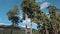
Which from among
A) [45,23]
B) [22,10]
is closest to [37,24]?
[45,23]

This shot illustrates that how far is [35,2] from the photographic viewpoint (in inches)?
1485

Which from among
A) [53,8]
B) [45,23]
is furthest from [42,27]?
[53,8]

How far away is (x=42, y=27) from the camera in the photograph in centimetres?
4309

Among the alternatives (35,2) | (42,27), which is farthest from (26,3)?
(42,27)

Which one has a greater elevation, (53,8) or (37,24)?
(53,8)

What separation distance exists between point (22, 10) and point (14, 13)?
9.38 ft

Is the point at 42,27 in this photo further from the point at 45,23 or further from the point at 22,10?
the point at 22,10

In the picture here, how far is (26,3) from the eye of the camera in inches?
1467

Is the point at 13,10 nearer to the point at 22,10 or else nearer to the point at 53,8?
the point at 22,10

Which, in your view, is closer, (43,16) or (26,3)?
(26,3)

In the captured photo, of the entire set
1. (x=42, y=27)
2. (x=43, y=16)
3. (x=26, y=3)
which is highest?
(x=26, y=3)

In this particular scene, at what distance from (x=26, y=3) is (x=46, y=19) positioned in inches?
293

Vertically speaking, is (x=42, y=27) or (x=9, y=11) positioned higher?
(x=9, y=11)

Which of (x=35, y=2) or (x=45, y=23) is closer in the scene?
(x=35, y=2)
